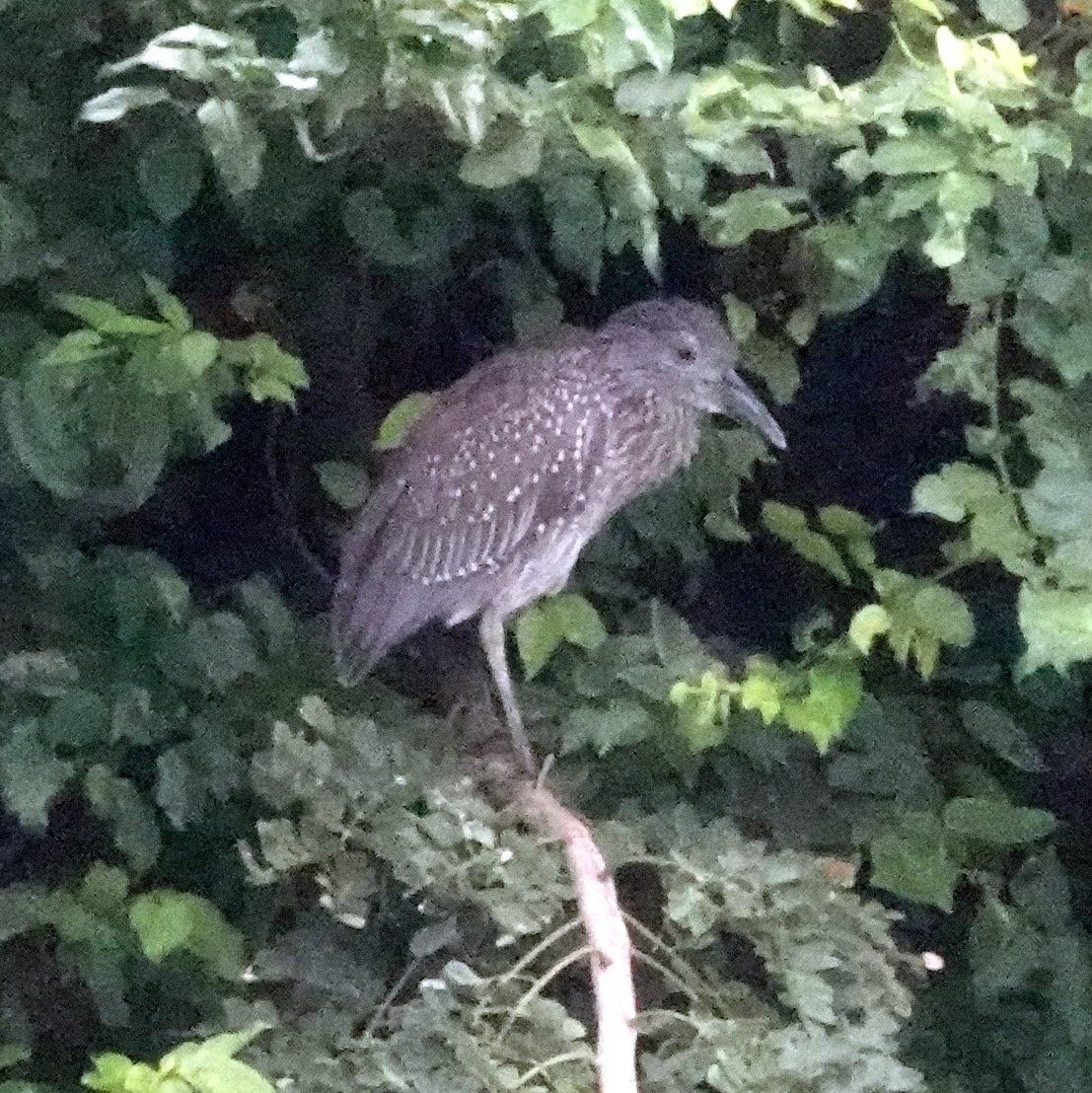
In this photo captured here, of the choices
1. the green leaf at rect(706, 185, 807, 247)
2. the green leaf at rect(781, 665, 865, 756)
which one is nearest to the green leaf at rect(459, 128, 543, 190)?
the green leaf at rect(706, 185, 807, 247)

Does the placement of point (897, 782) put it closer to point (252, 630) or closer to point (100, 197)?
point (252, 630)

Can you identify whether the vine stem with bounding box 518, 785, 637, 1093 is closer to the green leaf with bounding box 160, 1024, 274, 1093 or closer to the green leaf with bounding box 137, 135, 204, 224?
the green leaf with bounding box 160, 1024, 274, 1093

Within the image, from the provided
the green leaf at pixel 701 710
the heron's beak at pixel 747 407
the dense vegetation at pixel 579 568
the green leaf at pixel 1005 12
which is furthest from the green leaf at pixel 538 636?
the green leaf at pixel 1005 12

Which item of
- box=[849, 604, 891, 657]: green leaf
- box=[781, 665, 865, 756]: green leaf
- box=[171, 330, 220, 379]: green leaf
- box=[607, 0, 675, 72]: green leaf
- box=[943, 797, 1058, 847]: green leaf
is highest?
box=[607, 0, 675, 72]: green leaf

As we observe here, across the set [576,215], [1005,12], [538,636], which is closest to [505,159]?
[576,215]

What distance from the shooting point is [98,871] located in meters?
1.28

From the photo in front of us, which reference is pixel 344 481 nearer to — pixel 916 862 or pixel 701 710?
pixel 701 710

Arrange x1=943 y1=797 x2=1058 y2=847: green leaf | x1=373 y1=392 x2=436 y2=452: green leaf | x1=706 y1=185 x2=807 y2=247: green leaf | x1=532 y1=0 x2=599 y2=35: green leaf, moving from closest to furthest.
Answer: x1=532 y1=0 x2=599 y2=35: green leaf
x1=706 y1=185 x2=807 y2=247: green leaf
x1=943 y1=797 x2=1058 y2=847: green leaf
x1=373 y1=392 x2=436 y2=452: green leaf

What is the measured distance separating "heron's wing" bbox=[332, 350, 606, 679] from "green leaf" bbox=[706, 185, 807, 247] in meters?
0.27

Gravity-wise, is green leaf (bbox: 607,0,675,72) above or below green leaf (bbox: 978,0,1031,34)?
above

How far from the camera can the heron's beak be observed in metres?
1.27

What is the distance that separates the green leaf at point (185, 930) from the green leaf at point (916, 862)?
21.0 inches

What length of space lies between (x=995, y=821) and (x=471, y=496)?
0.51 metres

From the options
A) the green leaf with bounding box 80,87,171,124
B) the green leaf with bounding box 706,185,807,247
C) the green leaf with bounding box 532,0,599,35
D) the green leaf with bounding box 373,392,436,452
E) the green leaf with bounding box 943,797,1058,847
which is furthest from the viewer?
the green leaf with bounding box 373,392,436,452
